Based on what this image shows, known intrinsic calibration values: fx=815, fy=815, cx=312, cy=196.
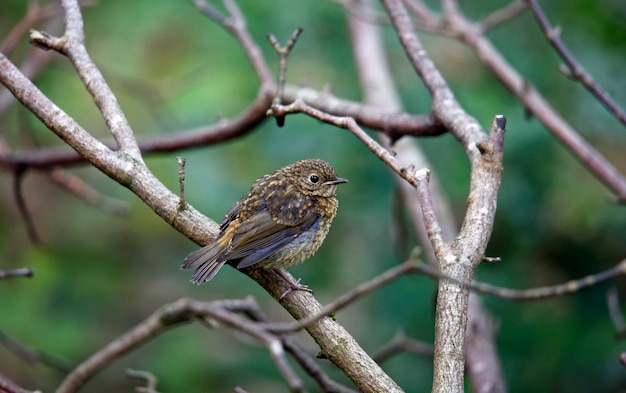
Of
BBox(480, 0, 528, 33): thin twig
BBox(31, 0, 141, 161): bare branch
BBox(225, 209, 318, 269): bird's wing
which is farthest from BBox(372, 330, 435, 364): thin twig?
BBox(480, 0, 528, 33): thin twig

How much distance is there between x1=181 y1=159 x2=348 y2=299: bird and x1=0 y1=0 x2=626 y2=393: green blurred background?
1.23m

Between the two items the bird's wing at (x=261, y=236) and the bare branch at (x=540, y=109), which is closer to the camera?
the bird's wing at (x=261, y=236)

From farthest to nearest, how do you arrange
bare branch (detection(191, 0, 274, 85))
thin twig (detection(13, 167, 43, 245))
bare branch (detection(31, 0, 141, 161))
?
1. thin twig (detection(13, 167, 43, 245))
2. bare branch (detection(191, 0, 274, 85))
3. bare branch (detection(31, 0, 141, 161))

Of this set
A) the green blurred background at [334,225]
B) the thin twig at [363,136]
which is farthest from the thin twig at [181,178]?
the green blurred background at [334,225]

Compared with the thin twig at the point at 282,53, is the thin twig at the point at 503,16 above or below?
above

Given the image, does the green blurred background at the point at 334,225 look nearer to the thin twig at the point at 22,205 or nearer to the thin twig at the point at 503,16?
the thin twig at the point at 503,16

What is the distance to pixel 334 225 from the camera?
619 centimetres

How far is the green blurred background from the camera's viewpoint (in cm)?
544

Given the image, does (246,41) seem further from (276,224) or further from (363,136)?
(363,136)

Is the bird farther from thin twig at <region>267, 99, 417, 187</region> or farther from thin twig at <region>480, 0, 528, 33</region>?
thin twig at <region>480, 0, 528, 33</region>

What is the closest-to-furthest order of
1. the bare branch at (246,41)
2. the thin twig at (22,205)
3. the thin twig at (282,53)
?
the thin twig at (282,53) < the bare branch at (246,41) < the thin twig at (22,205)

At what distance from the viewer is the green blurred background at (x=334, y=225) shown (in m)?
5.44

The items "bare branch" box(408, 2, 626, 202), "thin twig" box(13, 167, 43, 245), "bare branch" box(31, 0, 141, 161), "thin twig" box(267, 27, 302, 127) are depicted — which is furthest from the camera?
"thin twig" box(13, 167, 43, 245)

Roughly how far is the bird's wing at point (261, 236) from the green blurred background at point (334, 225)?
1.31m
